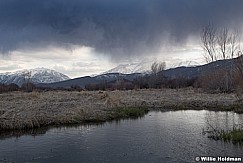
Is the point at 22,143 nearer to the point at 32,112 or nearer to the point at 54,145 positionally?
the point at 54,145

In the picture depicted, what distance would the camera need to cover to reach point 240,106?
3109cm

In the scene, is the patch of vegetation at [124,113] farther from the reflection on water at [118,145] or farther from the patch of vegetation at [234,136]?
the patch of vegetation at [234,136]

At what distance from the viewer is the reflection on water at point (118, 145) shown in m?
13.8

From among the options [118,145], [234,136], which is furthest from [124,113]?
[234,136]

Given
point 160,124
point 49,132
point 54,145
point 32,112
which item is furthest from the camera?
point 32,112

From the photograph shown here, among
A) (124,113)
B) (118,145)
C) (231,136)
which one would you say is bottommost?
(118,145)

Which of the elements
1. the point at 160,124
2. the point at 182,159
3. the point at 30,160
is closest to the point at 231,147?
the point at 182,159

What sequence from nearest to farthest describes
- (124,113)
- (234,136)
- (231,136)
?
(234,136) < (231,136) < (124,113)

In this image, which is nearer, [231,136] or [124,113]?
[231,136]

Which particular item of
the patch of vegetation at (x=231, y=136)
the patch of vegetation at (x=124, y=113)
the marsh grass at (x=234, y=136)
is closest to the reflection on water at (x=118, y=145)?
the patch of vegetation at (x=231, y=136)

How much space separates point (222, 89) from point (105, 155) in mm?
44324

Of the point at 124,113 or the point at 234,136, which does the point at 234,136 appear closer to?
the point at 234,136

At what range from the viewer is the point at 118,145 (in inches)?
634

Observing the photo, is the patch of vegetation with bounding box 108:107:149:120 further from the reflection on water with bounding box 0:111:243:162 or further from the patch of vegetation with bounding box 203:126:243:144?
the patch of vegetation with bounding box 203:126:243:144
